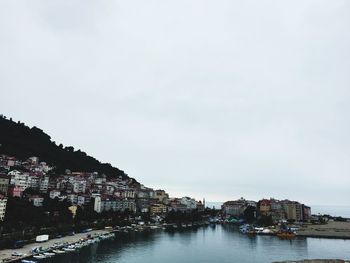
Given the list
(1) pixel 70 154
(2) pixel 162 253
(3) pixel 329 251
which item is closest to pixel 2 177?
(2) pixel 162 253

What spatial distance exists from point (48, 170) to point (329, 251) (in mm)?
60680

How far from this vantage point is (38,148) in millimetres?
90438

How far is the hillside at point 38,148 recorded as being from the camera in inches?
3241

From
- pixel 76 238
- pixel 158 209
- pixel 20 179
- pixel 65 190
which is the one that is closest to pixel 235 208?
pixel 158 209

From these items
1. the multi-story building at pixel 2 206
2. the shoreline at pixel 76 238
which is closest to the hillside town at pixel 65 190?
the multi-story building at pixel 2 206

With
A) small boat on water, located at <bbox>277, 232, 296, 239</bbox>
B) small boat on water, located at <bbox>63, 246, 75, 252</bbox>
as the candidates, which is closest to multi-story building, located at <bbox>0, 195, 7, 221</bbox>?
small boat on water, located at <bbox>63, 246, 75, 252</bbox>

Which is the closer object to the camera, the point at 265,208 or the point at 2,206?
the point at 2,206

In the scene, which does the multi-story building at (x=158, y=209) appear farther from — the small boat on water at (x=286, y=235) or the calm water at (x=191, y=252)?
the calm water at (x=191, y=252)

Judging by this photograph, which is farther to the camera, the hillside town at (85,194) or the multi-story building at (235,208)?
the multi-story building at (235,208)

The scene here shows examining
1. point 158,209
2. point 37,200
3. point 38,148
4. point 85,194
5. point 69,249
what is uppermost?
point 38,148

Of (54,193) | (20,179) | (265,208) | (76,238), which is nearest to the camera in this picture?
(76,238)

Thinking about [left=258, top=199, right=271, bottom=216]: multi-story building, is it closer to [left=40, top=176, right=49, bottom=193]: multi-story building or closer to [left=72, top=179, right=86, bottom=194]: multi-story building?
[left=72, top=179, right=86, bottom=194]: multi-story building

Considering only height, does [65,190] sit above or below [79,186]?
below

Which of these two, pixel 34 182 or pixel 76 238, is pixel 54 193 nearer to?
pixel 34 182
